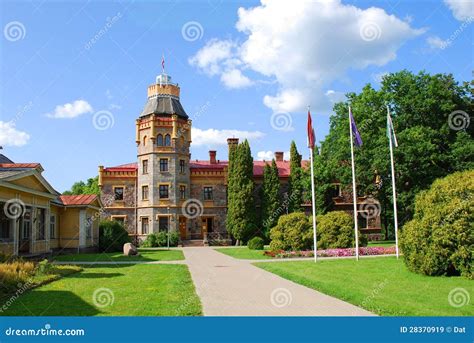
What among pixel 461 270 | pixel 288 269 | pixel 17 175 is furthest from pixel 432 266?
pixel 17 175

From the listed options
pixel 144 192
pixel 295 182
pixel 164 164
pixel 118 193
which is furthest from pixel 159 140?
pixel 295 182

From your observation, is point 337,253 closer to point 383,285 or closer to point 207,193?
point 383,285

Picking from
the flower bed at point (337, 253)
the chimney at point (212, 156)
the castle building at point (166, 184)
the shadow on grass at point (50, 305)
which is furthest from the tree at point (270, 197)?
the shadow on grass at point (50, 305)

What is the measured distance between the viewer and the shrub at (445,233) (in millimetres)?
14547

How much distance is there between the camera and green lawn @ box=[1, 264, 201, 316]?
9453 mm

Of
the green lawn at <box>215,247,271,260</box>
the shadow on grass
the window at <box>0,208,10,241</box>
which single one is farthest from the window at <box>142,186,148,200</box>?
the shadow on grass

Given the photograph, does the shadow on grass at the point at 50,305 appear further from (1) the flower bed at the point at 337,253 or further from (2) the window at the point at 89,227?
(2) the window at the point at 89,227

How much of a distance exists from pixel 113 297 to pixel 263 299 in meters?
3.80

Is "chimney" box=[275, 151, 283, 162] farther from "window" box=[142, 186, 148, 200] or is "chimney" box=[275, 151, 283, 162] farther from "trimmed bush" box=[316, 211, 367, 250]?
"trimmed bush" box=[316, 211, 367, 250]

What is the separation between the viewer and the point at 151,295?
11594 millimetres

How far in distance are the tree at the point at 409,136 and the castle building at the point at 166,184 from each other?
520 inches

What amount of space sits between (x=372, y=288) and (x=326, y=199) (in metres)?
33.2

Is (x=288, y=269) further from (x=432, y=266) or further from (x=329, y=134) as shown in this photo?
(x=329, y=134)

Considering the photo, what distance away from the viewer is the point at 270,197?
144 ft
